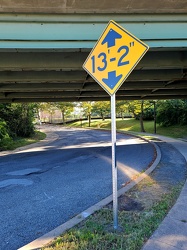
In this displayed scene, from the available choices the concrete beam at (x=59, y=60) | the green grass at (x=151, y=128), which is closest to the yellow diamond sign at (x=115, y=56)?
the concrete beam at (x=59, y=60)

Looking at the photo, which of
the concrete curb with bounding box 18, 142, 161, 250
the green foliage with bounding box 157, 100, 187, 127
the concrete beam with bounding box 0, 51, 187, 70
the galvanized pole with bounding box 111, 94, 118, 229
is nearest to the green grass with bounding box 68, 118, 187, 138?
the green foliage with bounding box 157, 100, 187, 127

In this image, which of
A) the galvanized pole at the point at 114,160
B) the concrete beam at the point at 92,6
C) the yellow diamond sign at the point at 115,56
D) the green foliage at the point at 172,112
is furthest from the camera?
the green foliage at the point at 172,112

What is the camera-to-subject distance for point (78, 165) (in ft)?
29.0

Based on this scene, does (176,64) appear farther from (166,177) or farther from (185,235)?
(185,235)

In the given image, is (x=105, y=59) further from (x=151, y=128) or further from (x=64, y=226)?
(x=151, y=128)

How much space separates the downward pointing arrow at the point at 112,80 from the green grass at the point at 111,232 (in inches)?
85.3

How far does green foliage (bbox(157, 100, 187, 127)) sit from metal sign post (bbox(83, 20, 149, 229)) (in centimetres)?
2520

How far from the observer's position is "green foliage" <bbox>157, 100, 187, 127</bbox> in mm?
27156

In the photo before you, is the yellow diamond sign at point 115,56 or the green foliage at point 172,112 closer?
the yellow diamond sign at point 115,56

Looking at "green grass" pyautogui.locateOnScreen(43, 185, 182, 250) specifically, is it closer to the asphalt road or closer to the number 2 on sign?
the asphalt road

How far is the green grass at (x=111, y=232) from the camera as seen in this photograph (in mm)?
2982

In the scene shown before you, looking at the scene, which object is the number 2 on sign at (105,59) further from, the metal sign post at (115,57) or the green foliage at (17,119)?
the green foliage at (17,119)

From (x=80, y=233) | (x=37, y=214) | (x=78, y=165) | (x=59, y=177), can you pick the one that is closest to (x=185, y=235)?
(x=80, y=233)

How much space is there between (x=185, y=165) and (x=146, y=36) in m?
4.85
